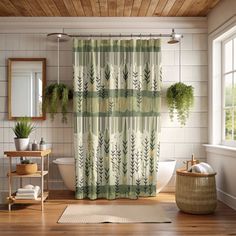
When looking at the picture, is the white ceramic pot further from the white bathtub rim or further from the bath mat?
the bath mat

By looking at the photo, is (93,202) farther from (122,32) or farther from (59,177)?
(122,32)

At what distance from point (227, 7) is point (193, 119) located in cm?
169

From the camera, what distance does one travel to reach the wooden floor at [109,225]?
11.1 ft

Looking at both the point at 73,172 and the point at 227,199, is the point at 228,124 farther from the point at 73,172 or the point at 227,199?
the point at 73,172

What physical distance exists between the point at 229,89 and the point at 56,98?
7.76 ft

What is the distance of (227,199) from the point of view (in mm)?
4539

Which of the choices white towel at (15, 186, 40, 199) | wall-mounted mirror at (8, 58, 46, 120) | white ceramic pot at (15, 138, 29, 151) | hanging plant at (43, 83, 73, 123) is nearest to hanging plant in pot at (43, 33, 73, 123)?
hanging plant at (43, 83, 73, 123)

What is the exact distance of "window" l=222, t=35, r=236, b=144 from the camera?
15.4 ft

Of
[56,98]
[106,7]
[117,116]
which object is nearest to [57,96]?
[56,98]

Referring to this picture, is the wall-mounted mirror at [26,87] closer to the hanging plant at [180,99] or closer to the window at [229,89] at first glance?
the hanging plant at [180,99]

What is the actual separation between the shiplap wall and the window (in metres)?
0.41

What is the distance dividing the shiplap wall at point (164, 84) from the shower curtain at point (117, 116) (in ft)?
1.32

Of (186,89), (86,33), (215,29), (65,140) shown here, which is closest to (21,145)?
(65,140)

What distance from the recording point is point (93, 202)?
4.75 metres
